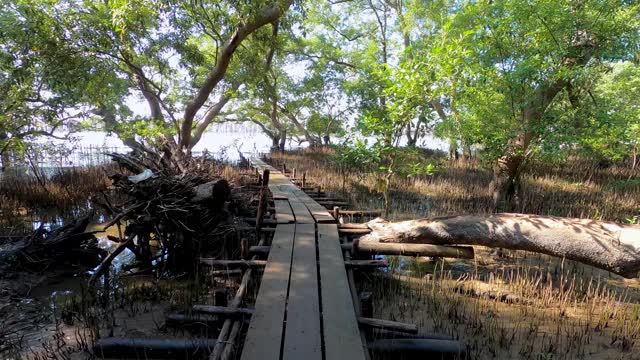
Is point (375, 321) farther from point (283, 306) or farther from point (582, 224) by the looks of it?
point (582, 224)

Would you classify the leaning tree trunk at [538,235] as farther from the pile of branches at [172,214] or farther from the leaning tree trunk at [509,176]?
the leaning tree trunk at [509,176]

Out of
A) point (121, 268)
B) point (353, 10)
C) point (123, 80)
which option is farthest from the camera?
point (353, 10)

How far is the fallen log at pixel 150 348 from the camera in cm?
Result: 242

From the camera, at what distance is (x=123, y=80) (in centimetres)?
1218

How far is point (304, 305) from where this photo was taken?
255cm

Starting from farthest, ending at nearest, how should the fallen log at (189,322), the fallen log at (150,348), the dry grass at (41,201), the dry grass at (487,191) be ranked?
1. the dry grass at (487,191)
2. the dry grass at (41,201)
3. the fallen log at (189,322)
4. the fallen log at (150,348)

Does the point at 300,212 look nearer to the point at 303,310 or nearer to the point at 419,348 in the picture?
the point at 303,310

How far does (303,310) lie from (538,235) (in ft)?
10.3

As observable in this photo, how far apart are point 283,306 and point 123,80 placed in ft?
41.4

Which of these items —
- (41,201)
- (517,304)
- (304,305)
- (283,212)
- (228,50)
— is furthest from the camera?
(228,50)

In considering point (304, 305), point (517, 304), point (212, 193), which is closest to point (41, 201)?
point (212, 193)

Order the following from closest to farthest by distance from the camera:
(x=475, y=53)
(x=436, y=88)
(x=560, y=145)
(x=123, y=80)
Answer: (x=436, y=88)
(x=560, y=145)
(x=475, y=53)
(x=123, y=80)

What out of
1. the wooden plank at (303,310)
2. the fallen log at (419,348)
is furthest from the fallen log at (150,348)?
the fallen log at (419,348)

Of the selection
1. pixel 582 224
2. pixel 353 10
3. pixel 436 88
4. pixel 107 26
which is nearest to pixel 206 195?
pixel 436 88
